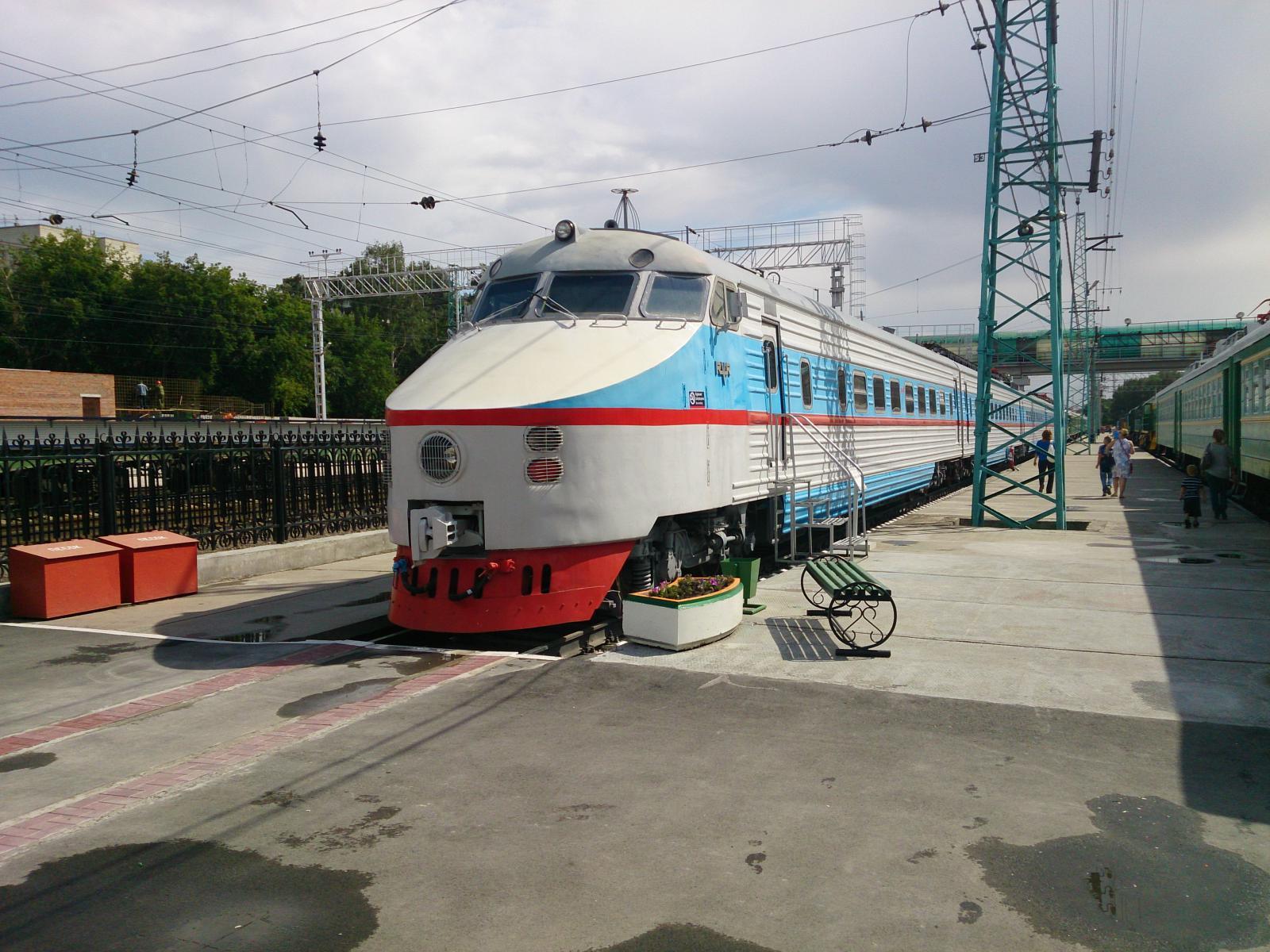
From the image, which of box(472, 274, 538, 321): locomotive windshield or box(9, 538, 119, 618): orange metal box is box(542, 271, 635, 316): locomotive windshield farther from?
box(9, 538, 119, 618): orange metal box

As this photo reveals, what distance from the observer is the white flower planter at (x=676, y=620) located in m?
8.34

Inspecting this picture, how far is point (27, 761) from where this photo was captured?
6035 millimetres

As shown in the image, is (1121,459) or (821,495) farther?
(1121,459)

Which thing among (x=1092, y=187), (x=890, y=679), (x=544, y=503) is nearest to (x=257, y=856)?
(x=544, y=503)

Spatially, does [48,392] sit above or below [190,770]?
above

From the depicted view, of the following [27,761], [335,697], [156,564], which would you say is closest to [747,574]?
[335,697]

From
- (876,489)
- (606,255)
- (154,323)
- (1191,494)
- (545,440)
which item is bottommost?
(1191,494)

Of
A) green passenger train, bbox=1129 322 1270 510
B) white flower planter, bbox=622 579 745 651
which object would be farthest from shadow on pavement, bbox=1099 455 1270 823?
white flower planter, bbox=622 579 745 651

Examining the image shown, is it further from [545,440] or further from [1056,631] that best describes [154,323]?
[1056,631]

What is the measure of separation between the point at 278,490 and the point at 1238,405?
66.6 feet

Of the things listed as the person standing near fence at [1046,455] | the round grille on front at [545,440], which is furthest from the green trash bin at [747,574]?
the person standing near fence at [1046,455]

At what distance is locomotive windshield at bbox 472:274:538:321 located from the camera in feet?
31.9

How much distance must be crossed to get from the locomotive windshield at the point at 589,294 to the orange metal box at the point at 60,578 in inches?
250

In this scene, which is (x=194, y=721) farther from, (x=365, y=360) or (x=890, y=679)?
(x=365, y=360)
